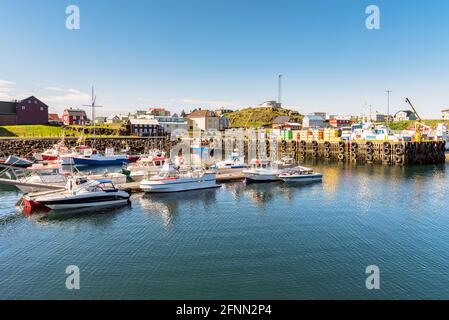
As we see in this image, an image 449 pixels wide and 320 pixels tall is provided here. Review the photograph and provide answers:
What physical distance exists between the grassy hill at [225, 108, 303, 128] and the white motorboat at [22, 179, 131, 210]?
115 meters

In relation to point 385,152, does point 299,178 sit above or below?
below

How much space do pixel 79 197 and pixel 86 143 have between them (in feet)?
197

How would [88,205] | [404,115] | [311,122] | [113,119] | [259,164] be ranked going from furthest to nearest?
[404,115]
[113,119]
[311,122]
[259,164]
[88,205]

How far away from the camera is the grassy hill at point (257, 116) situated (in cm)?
15201

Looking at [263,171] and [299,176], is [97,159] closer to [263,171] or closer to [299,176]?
[263,171]

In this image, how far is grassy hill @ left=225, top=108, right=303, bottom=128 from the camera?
499 ft

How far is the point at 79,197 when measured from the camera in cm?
3466

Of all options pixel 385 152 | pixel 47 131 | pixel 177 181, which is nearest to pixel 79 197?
pixel 177 181

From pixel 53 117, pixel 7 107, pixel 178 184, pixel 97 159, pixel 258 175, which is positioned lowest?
pixel 178 184

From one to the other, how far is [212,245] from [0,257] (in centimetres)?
1403

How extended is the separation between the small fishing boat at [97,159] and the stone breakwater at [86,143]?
9105mm

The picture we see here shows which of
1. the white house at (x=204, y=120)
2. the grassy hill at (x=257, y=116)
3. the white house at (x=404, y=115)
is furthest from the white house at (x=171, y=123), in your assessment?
the white house at (x=404, y=115)
